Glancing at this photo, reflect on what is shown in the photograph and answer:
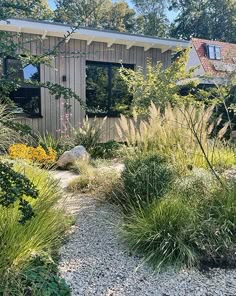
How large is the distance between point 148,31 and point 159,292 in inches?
1377

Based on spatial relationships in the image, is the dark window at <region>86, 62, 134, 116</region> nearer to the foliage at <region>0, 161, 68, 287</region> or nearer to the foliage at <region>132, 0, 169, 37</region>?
the foliage at <region>0, 161, 68, 287</region>

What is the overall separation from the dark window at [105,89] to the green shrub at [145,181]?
227 inches

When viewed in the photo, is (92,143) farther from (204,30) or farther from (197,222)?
(204,30)

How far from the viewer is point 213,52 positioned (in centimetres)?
2411

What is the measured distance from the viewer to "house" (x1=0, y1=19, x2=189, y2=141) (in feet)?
29.1

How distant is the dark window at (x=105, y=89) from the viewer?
1008 centimetres

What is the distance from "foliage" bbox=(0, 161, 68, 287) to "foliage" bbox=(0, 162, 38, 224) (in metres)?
0.22

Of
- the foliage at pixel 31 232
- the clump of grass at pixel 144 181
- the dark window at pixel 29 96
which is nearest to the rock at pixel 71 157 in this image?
the dark window at pixel 29 96

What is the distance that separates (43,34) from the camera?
350 inches

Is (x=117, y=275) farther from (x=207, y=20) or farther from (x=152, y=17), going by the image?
(x=152, y=17)

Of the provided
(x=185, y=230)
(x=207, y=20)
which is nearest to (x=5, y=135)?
(x=185, y=230)

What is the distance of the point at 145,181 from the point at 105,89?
6717mm

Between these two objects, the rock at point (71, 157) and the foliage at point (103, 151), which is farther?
the foliage at point (103, 151)

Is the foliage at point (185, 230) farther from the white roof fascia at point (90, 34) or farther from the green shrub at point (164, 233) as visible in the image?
the white roof fascia at point (90, 34)
